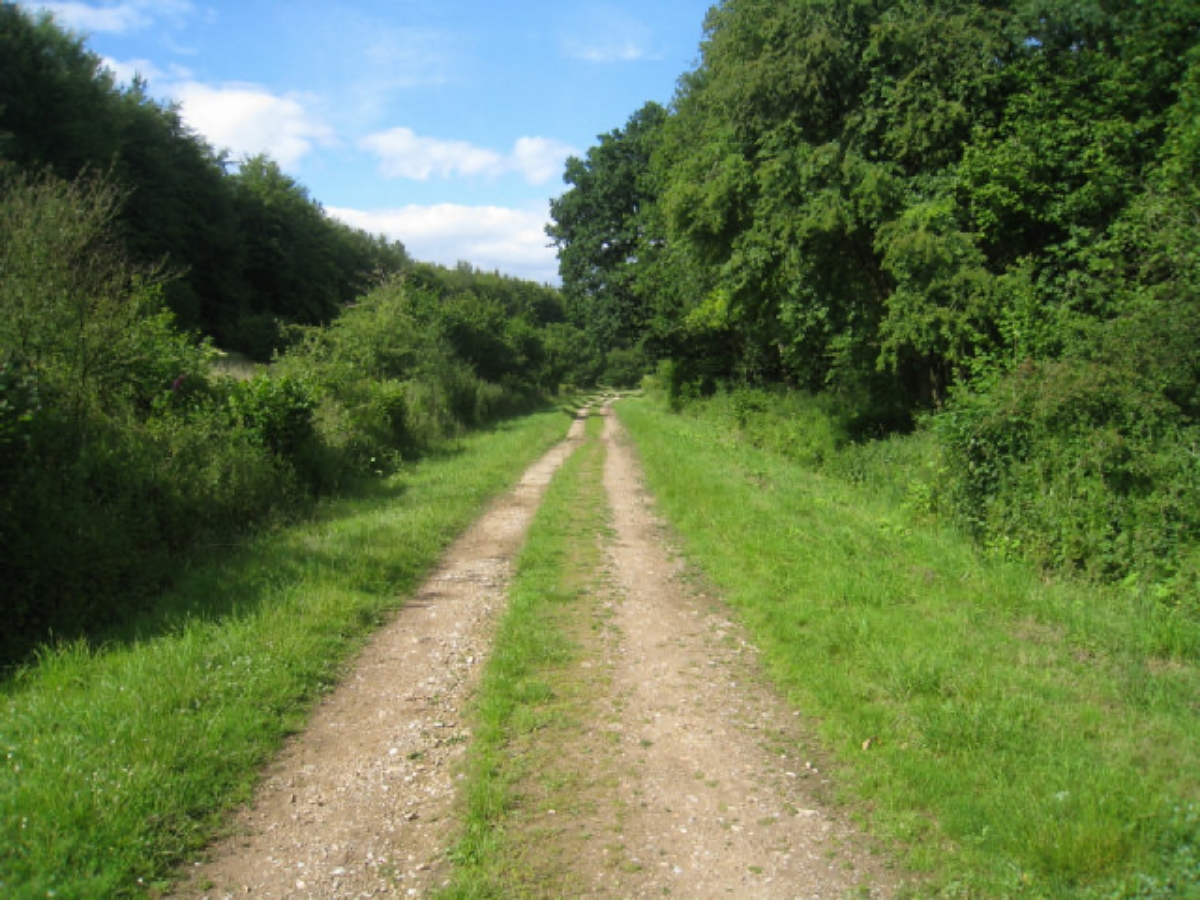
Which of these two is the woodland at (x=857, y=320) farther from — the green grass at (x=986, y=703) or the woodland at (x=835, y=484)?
the green grass at (x=986, y=703)

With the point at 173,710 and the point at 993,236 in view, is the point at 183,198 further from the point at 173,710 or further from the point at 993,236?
the point at 173,710

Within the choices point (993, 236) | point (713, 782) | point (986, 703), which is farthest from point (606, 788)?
point (993, 236)

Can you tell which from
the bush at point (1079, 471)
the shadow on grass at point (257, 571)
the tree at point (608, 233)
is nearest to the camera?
the shadow on grass at point (257, 571)

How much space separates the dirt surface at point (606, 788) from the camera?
3523 mm

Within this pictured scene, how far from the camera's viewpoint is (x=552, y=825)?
3924 millimetres

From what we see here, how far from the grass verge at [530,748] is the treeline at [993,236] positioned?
525cm

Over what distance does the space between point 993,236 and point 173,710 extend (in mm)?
14257

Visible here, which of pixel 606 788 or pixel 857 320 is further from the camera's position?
pixel 857 320

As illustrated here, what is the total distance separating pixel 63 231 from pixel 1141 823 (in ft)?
35.4

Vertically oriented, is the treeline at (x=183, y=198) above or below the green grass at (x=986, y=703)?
above

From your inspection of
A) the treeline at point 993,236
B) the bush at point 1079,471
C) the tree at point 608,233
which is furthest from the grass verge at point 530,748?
the tree at point 608,233

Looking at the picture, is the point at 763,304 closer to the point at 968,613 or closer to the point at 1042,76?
the point at 1042,76

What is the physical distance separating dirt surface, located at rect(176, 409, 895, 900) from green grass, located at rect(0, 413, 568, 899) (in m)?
0.26

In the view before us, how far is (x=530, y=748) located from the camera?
15.4 feet
